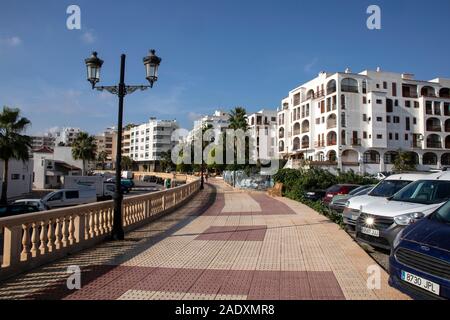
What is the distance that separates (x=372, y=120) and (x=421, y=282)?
5619 centimetres

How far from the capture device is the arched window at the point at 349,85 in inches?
2201

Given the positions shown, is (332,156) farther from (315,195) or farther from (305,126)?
(315,195)

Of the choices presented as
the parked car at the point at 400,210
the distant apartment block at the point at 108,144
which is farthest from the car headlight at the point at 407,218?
the distant apartment block at the point at 108,144

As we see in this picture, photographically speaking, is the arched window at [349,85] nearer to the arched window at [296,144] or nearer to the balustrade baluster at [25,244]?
the arched window at [296,144]

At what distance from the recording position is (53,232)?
278 inches

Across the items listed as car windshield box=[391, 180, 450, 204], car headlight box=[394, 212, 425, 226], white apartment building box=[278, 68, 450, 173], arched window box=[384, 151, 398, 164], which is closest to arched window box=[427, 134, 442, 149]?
white apartment building box=[278, 68, 450, 173]

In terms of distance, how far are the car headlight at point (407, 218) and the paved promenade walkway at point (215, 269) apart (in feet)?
3.06

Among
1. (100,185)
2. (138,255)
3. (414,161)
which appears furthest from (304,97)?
(138,255)

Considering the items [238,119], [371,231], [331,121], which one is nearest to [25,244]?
[371,231]

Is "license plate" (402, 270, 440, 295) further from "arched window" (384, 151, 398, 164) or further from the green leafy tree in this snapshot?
"arched window" (384, 151, 398, 164)
